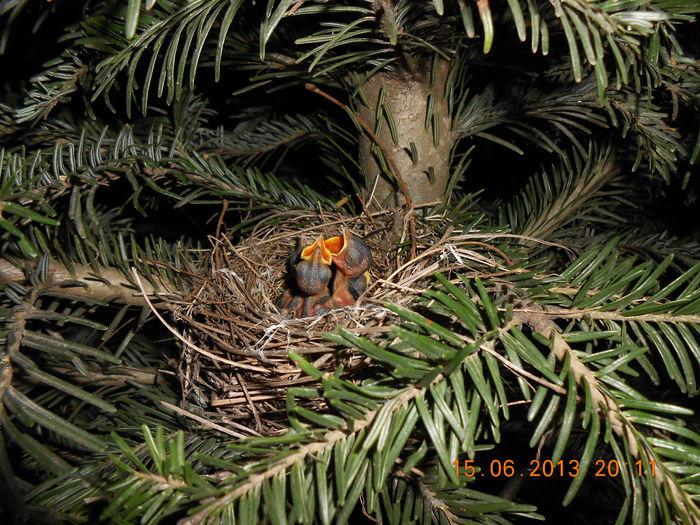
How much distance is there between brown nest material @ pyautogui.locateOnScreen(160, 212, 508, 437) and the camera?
0.62 m

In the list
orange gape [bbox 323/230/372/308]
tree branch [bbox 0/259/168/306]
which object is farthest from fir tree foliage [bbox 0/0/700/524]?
orange gape [bbox 323/230/372/308]

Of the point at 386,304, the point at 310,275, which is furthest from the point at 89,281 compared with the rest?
the point at 386,304

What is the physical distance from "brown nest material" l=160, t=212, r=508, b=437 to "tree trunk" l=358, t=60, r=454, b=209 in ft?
0.21

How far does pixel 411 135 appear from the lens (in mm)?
752

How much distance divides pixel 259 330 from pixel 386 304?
1.35ft

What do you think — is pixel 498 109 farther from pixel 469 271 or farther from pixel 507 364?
pixel 507 364

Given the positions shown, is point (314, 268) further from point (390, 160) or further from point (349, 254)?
point (390, 160)

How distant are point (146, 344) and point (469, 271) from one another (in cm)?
61
